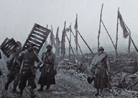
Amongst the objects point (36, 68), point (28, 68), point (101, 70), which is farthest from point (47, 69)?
point (101, 70)

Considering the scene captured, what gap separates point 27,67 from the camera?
178 inches

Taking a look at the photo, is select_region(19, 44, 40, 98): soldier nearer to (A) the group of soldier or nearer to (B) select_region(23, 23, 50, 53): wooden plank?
(A) the group of soldier

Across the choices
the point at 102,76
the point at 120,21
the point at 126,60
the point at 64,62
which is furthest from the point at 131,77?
the point at 64,62

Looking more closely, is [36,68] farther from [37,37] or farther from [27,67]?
[37,37]

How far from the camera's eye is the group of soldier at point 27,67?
4.54 metres

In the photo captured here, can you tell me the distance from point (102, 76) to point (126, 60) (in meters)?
6.66

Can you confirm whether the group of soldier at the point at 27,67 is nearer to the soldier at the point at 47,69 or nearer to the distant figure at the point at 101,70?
the soldier at the point at 47,69

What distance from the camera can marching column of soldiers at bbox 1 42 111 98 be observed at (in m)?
4.56

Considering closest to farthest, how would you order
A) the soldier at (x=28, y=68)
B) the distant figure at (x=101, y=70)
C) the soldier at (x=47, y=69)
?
the soldier at (x=28, y=68) < the distant figure at (x=101, y=70) < the soldier at (x=47, y=69)

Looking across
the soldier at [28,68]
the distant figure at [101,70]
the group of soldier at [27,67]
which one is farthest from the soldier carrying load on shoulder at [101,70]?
the soldier at [28,68]

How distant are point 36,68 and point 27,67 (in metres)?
0.28

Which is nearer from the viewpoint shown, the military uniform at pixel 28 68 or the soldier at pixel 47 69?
the military uniform at pixel 28 68

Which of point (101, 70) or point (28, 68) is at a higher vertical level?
point (28, 68)

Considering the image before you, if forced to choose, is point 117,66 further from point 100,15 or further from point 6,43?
point 6,43
